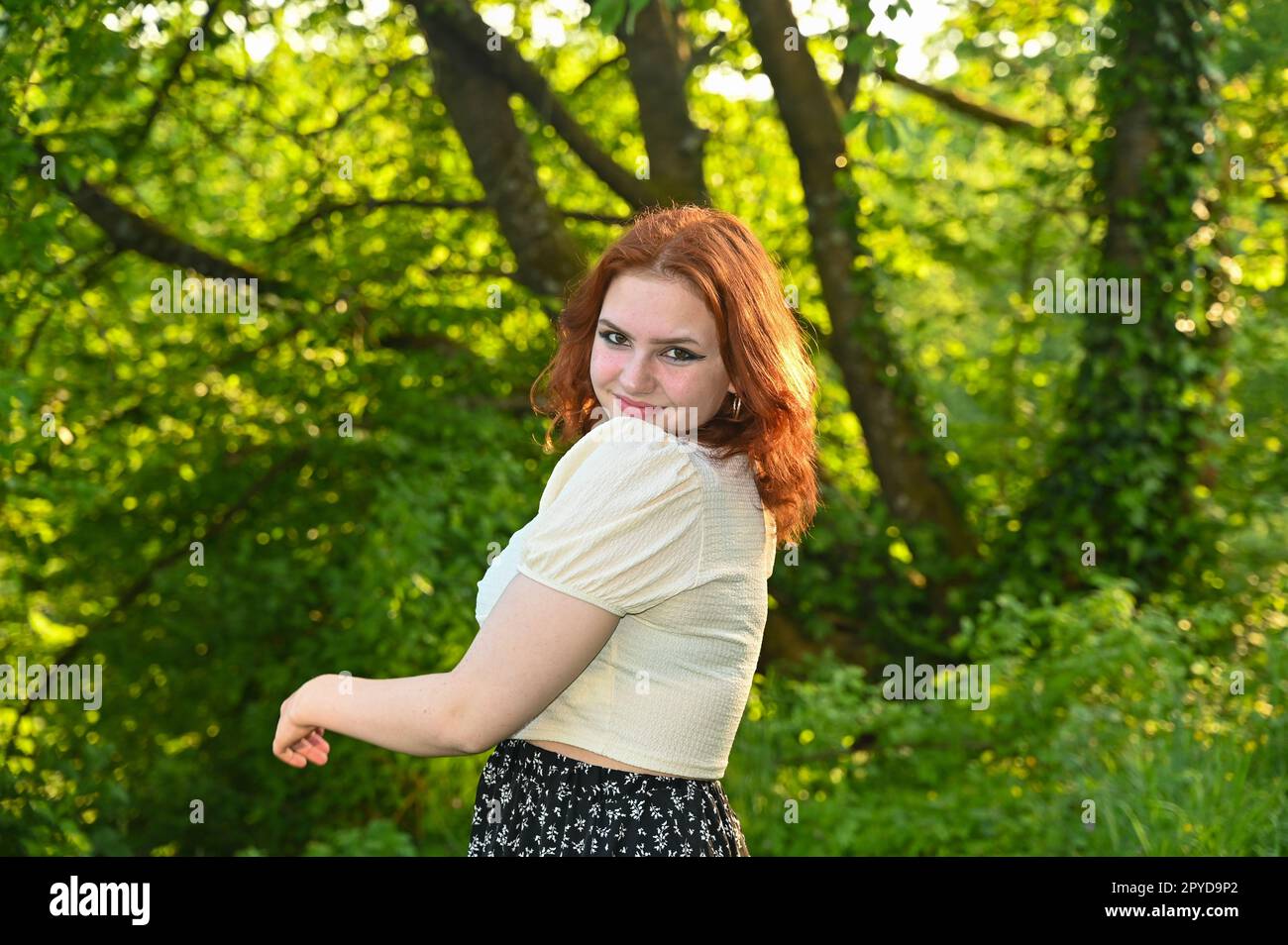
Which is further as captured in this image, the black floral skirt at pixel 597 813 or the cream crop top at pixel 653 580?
the black floral skirt at pixel 597 813

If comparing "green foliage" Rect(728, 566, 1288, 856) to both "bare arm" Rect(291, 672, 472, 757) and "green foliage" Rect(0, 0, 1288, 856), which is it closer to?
"green foliage" Rect(0, 0, 1288, 856)

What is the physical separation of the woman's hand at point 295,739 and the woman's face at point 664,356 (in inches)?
24.8

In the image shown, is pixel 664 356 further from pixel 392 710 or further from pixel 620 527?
pixel 392 710

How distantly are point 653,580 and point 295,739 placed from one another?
0.56 meters

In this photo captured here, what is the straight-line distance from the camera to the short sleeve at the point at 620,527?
1.74m

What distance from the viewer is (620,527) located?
177 centimetres

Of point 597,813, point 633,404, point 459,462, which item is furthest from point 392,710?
point 459,462

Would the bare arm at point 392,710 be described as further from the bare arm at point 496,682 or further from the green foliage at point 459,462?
the green foliage at point 459,462

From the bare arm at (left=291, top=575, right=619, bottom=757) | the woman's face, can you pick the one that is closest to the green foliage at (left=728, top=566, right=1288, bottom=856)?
the woman's face

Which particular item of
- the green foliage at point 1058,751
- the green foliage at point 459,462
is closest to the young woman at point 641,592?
the green foliage at point 459,462

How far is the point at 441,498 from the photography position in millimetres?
5641

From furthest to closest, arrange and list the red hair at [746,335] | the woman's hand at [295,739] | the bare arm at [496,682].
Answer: the red hair at [746,335], the woman's hand at [295,739], the bare arm at [496,682]

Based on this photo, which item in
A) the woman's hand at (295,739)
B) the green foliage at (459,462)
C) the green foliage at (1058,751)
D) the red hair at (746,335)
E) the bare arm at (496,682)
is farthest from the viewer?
the green foliage at (459,462)
